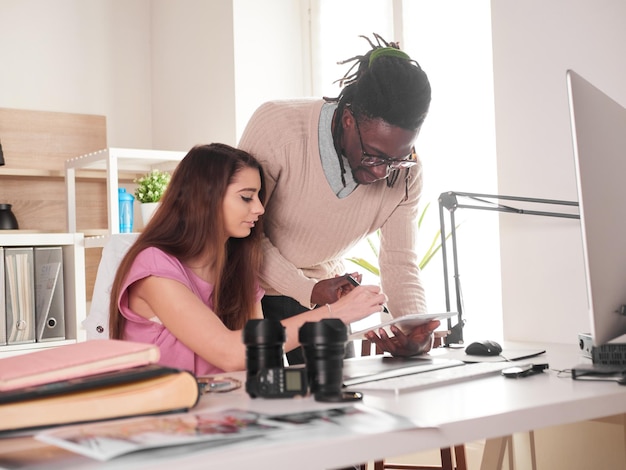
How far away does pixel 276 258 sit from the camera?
6.24ft

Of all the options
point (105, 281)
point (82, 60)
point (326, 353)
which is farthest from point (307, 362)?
point (82, 60)

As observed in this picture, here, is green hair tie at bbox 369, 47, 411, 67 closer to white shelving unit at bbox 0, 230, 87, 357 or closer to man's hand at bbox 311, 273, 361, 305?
man's hand at bbox 311, 273, 361, 305

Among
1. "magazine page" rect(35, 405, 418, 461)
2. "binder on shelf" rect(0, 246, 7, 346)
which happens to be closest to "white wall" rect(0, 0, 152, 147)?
"binder on shelf" rect(0, 246, 7, 346)

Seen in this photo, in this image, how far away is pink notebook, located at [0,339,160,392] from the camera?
934 millimetres

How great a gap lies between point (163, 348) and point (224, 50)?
7.61ft

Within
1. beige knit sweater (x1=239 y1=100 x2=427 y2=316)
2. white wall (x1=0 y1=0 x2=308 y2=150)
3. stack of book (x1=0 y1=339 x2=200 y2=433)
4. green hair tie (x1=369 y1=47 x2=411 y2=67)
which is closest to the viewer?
stack of book (x1=0 y1=339 x2=200 y2=433)

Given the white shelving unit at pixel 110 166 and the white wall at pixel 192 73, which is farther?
the white wall at pixel 192 73

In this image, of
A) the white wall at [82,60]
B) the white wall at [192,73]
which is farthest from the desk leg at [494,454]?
the white wall at [82,60]

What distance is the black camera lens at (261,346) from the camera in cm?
106

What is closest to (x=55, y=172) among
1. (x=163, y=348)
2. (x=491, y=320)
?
(x=491, y=320)

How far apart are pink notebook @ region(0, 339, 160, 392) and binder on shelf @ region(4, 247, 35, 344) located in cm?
229

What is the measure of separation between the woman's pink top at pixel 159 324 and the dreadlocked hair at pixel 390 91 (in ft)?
1.64

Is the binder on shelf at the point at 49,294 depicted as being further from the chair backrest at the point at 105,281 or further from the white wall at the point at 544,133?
the white wall at the point at 544,133

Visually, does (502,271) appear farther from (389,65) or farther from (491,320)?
(389,65)
